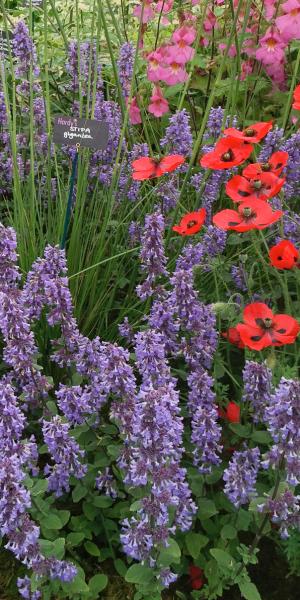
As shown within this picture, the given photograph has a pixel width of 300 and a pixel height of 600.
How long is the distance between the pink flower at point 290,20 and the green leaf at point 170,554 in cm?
179

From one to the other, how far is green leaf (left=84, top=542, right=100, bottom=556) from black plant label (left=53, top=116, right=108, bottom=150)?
1.21m

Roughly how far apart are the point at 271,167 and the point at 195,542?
1025 mm

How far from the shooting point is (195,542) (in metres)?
1.61

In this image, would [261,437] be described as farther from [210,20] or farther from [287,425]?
[210,20]

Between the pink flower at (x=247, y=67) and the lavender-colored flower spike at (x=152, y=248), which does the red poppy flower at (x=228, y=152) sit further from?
the pink flower at (x=247, y=67)

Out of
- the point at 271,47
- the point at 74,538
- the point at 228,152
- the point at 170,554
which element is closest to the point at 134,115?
the point at 271,47

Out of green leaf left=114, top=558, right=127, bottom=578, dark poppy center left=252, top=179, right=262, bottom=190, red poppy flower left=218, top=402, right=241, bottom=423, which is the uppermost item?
dark poppy center left=252, top=179, right=262, bottom=190

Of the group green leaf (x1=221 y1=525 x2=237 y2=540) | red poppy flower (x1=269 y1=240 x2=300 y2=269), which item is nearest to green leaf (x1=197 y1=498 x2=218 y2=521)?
green leaf (x1=221 y1=525 x2=237 y2=540)

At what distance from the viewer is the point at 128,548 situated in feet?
4.57

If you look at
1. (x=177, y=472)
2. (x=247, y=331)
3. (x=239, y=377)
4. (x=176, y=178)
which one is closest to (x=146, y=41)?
(x=176, y=178)

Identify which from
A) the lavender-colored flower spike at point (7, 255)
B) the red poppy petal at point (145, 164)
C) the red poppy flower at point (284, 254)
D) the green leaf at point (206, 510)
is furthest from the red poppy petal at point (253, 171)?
the green leaf at point (206, 510)

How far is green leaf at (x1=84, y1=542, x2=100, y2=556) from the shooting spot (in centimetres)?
163

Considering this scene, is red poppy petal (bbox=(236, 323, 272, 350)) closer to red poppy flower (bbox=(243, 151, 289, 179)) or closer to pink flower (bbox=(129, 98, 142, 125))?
red poppy flower (bbox=(243, 151, 289, 179))

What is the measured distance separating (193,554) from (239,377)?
2.03ft
